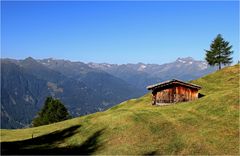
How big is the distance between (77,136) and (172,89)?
27.3m

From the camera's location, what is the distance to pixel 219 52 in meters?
110

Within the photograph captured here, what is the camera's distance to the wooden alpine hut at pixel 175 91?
6525cm

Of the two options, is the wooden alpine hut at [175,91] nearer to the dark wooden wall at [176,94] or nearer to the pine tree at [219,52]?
the dark wooden wall at [176,94]

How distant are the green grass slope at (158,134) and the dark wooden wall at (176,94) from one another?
11792 mm

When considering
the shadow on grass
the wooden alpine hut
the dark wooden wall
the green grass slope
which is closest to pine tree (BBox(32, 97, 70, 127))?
the wooden alpine hut

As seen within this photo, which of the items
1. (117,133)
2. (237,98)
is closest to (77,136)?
(117,133)

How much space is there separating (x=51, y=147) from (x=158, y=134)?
42.5 feet

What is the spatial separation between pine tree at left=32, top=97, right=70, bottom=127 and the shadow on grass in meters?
54.2

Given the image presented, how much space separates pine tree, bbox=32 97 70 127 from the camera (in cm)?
10025

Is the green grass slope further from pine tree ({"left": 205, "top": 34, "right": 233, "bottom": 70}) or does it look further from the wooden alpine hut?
pine tree ({"left": 205, "top": 34, "right": 233, "bottom": 70})

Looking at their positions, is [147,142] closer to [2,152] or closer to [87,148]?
[87,148]

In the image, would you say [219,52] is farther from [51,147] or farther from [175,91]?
[51,147]

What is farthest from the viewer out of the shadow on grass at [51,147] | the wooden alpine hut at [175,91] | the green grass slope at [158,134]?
the wooden alpine hut at [175,91]

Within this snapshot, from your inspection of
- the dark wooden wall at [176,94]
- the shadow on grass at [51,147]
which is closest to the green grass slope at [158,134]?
the shadow on grass at [51,147]
